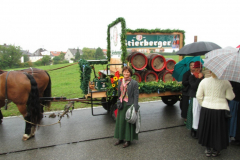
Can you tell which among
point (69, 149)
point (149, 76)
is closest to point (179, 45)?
point (149, 76)

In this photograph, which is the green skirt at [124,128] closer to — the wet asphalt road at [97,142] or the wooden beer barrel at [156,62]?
the wet asphalt road at [97,142]

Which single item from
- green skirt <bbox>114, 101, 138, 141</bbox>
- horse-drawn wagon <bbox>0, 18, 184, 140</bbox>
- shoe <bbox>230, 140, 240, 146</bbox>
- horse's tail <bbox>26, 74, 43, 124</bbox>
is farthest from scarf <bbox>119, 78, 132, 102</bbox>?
shoe <bbox>230, 140, 240, 146</bbox>

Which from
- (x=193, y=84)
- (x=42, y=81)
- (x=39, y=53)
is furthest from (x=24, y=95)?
(x=39, y=53)

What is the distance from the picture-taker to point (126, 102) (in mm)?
3695

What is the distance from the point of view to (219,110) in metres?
3.10

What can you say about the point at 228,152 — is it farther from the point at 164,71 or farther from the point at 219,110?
the point at 164,71

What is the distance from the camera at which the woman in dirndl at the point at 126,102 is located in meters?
3.64

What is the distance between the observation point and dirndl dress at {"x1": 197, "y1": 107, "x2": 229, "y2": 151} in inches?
123

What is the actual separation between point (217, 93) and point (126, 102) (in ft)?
5.44

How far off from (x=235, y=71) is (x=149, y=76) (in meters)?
2.86

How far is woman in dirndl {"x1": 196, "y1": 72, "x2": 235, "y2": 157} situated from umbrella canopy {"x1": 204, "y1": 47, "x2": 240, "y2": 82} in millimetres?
319

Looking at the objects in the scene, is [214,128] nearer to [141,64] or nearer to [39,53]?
[141,64]

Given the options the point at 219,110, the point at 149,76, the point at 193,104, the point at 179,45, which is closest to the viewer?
the point at 219,110

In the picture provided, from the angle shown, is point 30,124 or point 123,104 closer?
point 123,104
